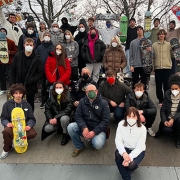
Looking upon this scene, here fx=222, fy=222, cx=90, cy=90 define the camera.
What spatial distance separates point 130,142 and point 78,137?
1012mm

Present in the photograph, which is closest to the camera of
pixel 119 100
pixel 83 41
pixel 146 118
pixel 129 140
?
pixel 129 140

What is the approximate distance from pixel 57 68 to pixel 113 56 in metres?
1.45

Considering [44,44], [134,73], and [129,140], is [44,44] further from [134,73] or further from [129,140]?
[129,140]

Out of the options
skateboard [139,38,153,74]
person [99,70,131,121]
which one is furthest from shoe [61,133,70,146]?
skateboard [139,38,153,74]

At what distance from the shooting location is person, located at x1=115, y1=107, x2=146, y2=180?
310 cm

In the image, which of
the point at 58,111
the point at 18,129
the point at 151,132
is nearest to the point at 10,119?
the point at 18,129

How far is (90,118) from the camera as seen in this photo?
3.89m

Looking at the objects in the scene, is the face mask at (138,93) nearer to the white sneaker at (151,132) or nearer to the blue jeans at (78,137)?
the white sneaker at (151,132)

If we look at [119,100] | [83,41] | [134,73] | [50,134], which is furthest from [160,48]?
[50,134]

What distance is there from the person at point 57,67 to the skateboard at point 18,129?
152cm

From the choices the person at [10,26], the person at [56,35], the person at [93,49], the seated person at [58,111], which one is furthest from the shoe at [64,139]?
the person at [10,26]

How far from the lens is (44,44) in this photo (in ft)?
18.6

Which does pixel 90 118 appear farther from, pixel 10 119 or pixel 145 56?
pixel 145 56

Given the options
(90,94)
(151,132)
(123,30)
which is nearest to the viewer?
(90,94)
